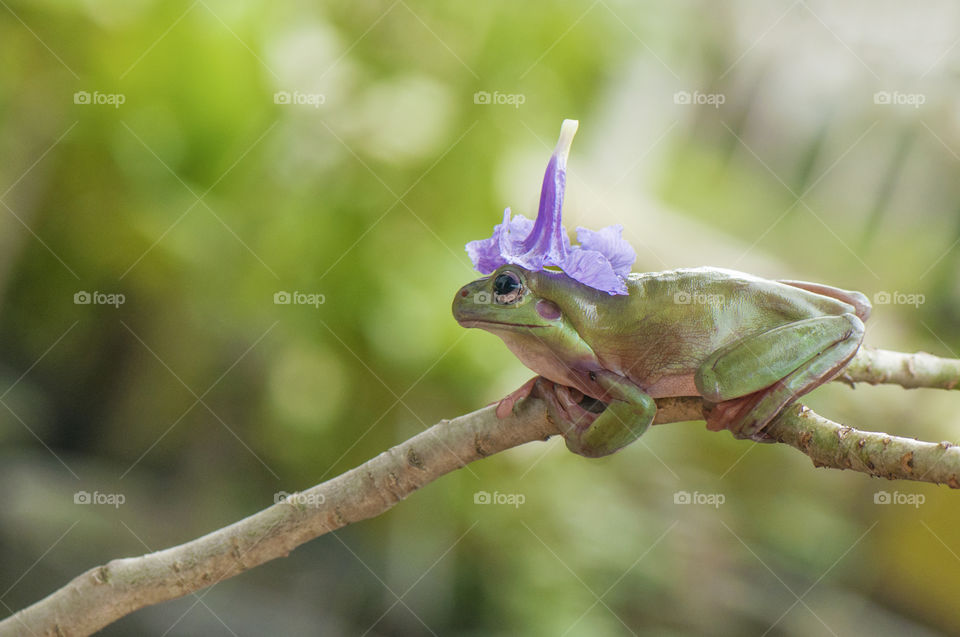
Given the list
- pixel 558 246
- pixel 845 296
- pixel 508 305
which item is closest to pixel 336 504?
pixel 508 305

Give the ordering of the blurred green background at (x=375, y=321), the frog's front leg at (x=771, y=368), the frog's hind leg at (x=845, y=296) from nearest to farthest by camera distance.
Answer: the frog's front leg at (x=771, y=368) → the frog's hind leg at (x=845, y=296) → the blurred green background at (x=375, y=321)

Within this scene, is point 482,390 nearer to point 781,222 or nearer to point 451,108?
point 451,108

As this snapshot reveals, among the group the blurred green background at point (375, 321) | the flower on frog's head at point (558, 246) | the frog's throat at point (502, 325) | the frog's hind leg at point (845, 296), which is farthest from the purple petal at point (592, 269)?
the blurred green background at point (375, 321)

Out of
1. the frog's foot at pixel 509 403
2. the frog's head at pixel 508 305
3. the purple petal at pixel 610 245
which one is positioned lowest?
the frog's foot at pixel 509 403

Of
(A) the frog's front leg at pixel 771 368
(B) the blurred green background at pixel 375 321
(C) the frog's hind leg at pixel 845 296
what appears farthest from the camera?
(B) the blurred green background at pixel 375 321

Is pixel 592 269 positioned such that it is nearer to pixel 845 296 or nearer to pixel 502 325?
pixel 502 325

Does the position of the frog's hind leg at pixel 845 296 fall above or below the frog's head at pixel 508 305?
below

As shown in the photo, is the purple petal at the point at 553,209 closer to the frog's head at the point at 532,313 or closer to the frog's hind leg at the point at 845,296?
the frog's head at the point at 532,313
